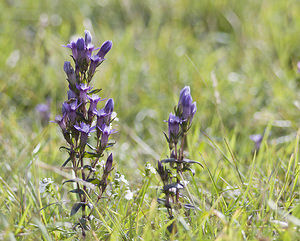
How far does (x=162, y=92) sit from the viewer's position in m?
3.33

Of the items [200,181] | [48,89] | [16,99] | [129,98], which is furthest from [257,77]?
[16,99]

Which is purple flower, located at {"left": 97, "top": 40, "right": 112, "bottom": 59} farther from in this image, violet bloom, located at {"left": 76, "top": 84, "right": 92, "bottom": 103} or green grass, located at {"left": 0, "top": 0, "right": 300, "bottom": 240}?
green grass, located at {"left": 0, "top": 0, "right": 300, "bottom": 240}

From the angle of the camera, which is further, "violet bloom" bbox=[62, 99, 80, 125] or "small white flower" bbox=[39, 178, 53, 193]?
"small white flower" bbox=[39, 178, 53, 193]

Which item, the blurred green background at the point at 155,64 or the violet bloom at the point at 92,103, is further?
the blurred green background at the point at 155,64

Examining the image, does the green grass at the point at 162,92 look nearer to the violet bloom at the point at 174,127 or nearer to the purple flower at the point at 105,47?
the violet bloom at the point at 174,127

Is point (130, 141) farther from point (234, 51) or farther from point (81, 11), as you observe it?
point (81, 11)

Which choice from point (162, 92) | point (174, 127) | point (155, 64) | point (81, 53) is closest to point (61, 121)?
point (81, 53)

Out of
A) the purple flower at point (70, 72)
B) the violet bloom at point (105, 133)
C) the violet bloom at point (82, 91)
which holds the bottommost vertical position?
the violet bloom at point (105, 133)

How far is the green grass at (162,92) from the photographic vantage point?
6.09ft

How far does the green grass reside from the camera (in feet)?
6.09

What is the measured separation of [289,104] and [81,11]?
2.47 m

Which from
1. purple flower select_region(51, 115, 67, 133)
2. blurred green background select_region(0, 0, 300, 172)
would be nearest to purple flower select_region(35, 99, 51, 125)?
blurred green background select_region(0, 0, 300, 172)

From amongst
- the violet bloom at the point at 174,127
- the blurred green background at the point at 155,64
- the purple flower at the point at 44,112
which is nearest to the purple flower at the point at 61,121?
the violet bloom at the point at 174,127

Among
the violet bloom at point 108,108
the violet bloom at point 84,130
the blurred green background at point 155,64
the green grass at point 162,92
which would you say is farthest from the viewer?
the blurred green background at point 155,64
